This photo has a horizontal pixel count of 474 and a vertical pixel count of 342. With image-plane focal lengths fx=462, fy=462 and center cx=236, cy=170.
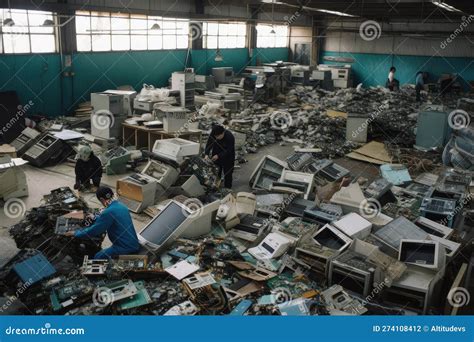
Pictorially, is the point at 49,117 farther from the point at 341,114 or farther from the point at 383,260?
the point at 383,260

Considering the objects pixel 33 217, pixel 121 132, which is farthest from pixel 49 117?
pixel 33 217

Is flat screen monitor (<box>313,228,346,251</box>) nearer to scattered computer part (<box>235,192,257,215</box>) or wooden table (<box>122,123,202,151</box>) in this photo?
scattered computer part (<box>235,192,257,215</box>)

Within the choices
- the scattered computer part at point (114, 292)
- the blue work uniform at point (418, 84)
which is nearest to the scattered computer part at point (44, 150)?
the scattered computer part at point (114, 292)

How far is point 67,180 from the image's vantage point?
26.2 ft

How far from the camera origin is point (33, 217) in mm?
4949

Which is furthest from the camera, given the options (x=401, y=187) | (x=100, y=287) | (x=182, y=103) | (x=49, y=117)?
(x=182, y=103)

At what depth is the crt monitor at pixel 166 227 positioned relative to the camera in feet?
15.8

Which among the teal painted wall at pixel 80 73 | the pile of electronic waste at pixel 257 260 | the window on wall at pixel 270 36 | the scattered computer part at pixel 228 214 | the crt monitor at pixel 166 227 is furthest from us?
the window on wall at pixel 270 36

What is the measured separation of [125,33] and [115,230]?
10302mm

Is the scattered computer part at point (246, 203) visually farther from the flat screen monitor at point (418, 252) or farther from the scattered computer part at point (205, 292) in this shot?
the flat screen monitor at point (418, 252)

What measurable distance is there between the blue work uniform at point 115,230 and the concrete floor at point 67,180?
950 mm

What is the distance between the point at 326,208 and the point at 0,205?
4.70 metres

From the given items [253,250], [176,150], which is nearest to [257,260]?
[253,250]

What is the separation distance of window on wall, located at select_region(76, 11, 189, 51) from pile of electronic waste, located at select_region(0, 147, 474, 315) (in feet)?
23.3
